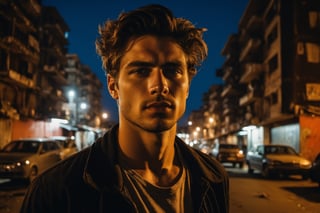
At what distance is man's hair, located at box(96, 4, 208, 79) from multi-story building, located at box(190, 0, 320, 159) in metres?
25.3

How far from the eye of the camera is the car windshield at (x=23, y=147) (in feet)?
48.8

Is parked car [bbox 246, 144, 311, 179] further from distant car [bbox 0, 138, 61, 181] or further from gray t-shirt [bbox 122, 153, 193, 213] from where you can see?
gray t-shirt [bbox 122, 153, 193, 213]

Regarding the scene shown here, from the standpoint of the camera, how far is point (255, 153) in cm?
1973

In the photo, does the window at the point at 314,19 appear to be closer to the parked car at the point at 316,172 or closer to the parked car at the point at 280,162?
the parked car at the point at 280,162

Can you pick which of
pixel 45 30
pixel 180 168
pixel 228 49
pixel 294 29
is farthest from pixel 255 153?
pixel 228 49

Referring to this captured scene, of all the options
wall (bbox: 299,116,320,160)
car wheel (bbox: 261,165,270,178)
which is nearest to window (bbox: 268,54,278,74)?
wall (bbox: 299,116,320,160)

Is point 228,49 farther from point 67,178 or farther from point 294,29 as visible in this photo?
point 67,178

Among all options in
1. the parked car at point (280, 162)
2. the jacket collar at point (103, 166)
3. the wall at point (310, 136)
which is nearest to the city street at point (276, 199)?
the parked car at point (280, 162)

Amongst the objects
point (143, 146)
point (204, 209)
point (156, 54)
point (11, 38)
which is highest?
point (11, 38)

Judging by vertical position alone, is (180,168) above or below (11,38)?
below

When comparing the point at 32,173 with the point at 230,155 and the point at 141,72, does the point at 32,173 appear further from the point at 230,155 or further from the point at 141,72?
the point at 230,155

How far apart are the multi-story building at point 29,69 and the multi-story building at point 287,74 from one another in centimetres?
2302

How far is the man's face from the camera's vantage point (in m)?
2.03

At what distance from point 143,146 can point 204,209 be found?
20.6 inches
